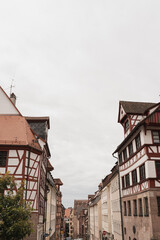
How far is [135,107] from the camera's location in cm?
2556

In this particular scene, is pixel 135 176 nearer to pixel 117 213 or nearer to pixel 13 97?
pixel 117 213

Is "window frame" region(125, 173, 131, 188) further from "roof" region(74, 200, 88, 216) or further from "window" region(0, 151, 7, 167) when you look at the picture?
"roof" region(74, 200, 88, 216)

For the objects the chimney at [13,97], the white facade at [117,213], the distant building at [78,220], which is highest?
the chimney at [13,97]

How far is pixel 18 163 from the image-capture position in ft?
69.7

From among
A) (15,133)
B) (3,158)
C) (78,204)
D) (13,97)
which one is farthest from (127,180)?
(78,204)

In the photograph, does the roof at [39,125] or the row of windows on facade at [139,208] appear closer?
the row of windows on facade at [139,208]

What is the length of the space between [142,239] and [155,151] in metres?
7.03

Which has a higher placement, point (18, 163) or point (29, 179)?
point (18, 163)

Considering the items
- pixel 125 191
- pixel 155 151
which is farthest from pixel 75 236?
pixel 155 151

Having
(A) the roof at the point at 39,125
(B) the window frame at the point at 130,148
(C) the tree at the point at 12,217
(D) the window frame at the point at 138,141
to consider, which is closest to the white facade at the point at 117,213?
(B) the window frame at the point at 130,148

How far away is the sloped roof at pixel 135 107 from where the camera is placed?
24.8 meters

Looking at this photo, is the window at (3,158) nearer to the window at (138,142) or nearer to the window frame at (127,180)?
the window at (138,142)

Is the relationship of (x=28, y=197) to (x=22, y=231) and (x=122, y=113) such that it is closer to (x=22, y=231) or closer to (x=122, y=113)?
(x=22, y=231)

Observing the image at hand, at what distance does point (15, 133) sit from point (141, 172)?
1188 centimetres
